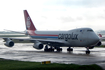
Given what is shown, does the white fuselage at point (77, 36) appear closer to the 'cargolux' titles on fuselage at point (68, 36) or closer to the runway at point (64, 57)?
the 'cargolux' titles on fuselage at point (68, 36)

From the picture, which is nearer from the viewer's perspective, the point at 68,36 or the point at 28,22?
the point at 68,36

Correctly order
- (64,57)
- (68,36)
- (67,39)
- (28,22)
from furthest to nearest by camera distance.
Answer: (28,22)
(67,39)
(68,36)
(64,57)

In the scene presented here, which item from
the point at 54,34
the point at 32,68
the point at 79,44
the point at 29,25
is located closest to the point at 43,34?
the point at 54,34

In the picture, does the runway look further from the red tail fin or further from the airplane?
the red tail fin

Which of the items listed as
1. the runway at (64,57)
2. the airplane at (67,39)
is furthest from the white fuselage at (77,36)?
the runway at (64,57)

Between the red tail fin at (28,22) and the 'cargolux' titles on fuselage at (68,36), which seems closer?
the 'cargolux' titles on fuselage at (68,36)

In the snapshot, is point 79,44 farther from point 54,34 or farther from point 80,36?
point 54,34

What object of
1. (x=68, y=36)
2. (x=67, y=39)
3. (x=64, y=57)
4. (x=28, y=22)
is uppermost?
(x=28, y=22)

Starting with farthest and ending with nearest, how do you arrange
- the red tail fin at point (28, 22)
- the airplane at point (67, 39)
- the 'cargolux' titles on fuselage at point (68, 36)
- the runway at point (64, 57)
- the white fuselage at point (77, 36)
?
the red tail fin at point (28, 22) < the 'cargolux' titles on fuselage at point (68, 36) < the airplane at point (67, 39) < the white fuselage at point (77, 36) < the runway at point (64, 57)

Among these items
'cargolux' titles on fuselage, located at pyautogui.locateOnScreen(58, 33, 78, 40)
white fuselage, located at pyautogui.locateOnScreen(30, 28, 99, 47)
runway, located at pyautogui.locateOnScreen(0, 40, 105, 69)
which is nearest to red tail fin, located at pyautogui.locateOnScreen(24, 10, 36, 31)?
white fuselage, located at pyautogui.locateOnScreen(30, 28, 99, 47)

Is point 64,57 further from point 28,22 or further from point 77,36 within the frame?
point 28,22

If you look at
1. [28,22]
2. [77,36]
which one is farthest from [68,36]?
[28,22]

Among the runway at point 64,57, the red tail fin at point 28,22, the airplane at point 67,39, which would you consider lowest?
the runway at point 64,57

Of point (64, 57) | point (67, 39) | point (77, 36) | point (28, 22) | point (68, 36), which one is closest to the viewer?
point (64, 57)
